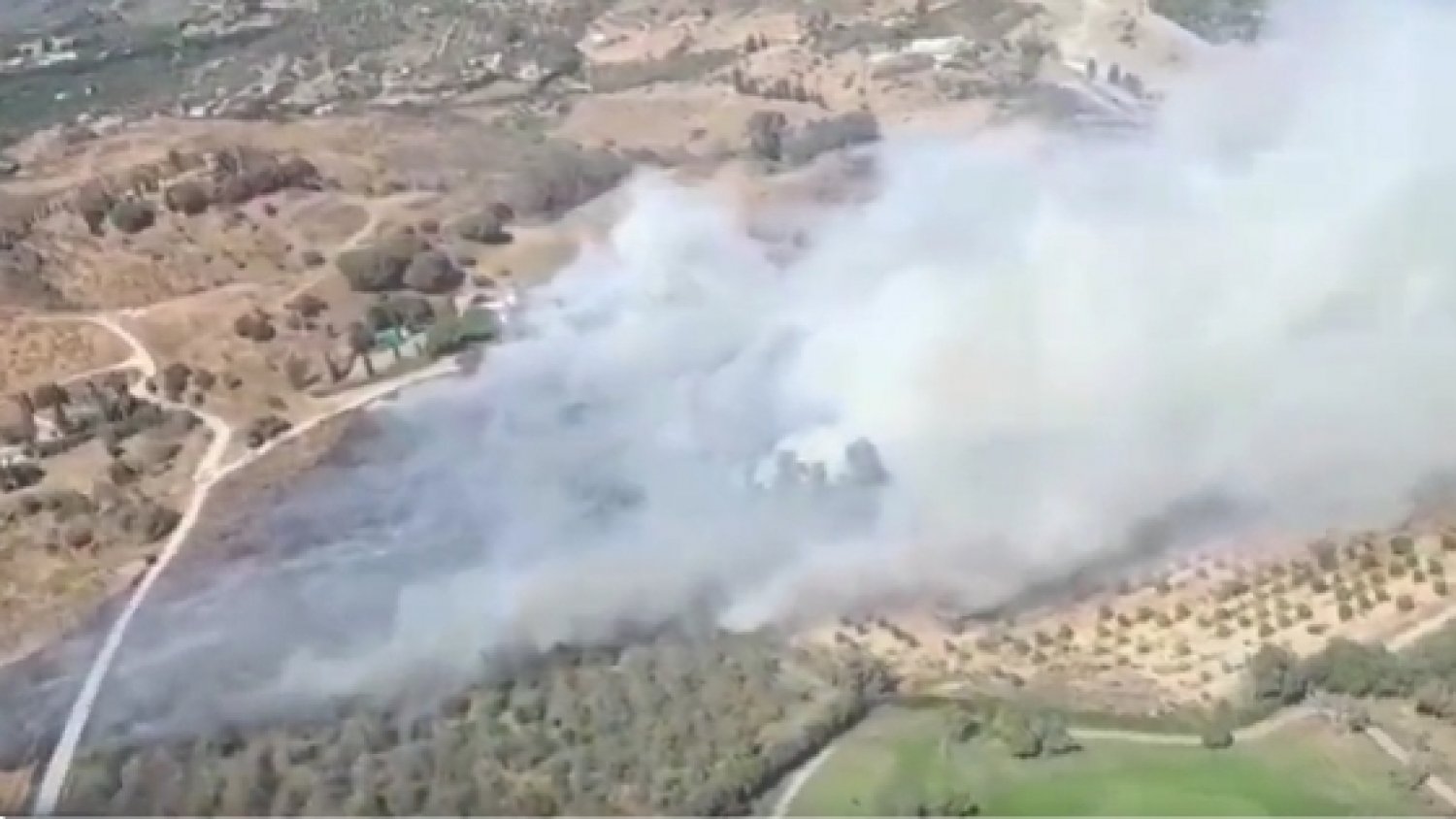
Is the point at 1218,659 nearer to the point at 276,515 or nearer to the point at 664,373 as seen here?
the point at 664,373

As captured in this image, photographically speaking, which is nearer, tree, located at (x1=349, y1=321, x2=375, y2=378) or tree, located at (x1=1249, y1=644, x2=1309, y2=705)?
tree, located at (x1=1249, y1=644, x2=1309, y2=705)

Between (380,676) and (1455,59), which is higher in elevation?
(1455,59)

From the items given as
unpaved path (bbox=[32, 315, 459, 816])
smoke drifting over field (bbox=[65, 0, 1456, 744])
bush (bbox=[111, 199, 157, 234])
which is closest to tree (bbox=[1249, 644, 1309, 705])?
smoke drifting over field (bbox=[65, 0, 1456, 744])

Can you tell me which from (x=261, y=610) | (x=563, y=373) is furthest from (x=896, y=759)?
(x=563, y=373)

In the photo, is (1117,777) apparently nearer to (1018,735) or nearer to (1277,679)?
(1018,735)

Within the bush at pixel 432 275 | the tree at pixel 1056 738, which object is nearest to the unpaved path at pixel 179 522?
the bush at pixel 432 275

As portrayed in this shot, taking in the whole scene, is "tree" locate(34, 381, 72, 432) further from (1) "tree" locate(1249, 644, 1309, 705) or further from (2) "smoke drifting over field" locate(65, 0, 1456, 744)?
(1) "tree" locate(1249, 644, 1309, 705)
